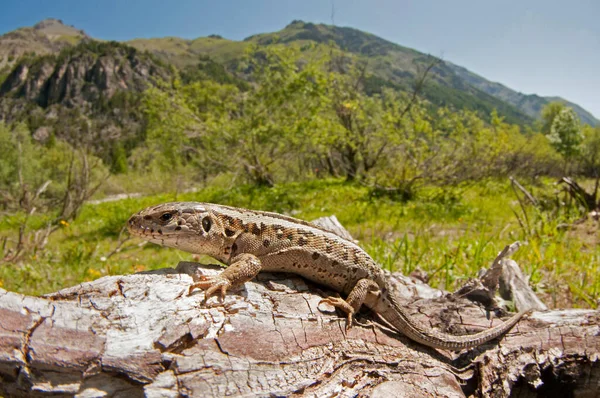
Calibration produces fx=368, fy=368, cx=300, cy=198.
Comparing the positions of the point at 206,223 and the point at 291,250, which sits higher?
the point at 206,223

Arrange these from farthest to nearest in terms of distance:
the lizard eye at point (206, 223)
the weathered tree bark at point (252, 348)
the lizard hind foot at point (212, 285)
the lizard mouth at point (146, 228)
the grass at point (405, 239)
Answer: the grass at point (405, 239) → the lizard eye at point (206, 223) → the lizard mouth at point (146, 228) → the lizard hind foot at point (212, 285) → the weathered tree bark at point (252, 348)

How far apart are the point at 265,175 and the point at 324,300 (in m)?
15.0

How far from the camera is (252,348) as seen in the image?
2.51 m

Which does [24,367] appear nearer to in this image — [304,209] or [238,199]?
[304,209]

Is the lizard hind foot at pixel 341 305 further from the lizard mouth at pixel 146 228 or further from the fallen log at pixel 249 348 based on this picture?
the lizard mouth at pixel 146 228

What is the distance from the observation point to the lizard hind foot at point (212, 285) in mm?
2759

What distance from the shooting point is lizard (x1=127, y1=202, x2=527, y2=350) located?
3297 millimetres

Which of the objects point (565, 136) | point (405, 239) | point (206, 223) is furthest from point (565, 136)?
point (206, 223)

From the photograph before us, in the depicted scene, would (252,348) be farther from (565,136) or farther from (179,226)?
(565,136)

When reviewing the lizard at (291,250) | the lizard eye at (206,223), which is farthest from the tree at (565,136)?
the lizard eye at (206,223)

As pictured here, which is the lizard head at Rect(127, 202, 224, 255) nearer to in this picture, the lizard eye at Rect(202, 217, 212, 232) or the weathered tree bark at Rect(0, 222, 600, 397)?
the lizard eye at Rect(202, 217, 212, 232)

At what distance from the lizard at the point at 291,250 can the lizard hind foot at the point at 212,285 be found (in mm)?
356

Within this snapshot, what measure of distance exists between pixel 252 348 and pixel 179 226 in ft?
4.40

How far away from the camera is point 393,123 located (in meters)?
16.9
